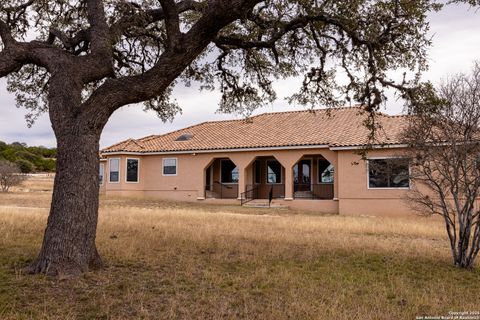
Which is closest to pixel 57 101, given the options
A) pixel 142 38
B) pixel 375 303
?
pixel 142 38

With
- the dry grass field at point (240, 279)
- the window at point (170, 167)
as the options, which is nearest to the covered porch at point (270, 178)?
the window at point (170, 167)

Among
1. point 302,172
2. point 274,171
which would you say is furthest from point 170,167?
→ point 302,172

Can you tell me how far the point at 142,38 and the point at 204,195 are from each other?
17.4m

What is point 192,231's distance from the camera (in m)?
12.9

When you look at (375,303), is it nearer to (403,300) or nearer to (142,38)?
(403,300)

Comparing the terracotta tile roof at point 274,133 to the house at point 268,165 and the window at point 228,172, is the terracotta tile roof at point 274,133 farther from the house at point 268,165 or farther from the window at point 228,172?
the window at point 228,172

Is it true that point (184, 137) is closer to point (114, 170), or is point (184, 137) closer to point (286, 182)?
point (114, 170)

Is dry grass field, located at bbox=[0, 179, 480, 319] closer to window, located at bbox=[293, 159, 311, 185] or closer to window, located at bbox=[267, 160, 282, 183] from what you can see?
window, located at bbox=[293, 159, 311, 185]

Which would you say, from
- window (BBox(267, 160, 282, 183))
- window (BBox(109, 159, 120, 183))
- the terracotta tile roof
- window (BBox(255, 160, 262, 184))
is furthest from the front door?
window (BBox(109, 159, 120, 183))

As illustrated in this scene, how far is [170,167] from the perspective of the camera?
95.7ft

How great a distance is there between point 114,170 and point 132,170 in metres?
1.20

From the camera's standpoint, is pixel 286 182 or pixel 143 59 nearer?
pixel 143 59

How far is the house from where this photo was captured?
74.7ft

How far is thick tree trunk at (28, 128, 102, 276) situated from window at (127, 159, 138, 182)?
22.7 meters
